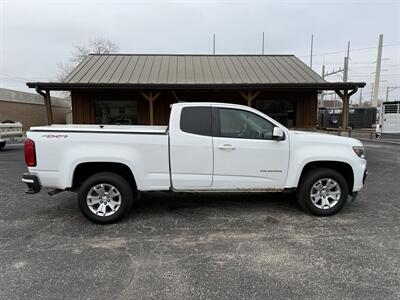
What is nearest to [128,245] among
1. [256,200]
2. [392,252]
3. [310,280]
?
[310,280]

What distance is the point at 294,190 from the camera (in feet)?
15.6

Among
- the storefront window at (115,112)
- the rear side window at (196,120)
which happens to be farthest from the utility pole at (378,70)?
the rear side window at (196,120)

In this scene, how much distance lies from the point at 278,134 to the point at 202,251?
209 cm

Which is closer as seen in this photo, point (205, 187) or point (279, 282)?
point (279, 282)

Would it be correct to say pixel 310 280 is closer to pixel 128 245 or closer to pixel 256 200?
pixel 128 245

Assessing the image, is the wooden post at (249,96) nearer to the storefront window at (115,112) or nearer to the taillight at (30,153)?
the storefront window at (115,112)

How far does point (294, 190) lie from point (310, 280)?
1.98 metres

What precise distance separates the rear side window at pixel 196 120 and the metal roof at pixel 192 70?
642cm

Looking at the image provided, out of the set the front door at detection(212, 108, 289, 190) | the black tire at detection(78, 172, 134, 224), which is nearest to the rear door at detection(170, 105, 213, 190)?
Answer: the front door at detection(212, 108, 289, 190)

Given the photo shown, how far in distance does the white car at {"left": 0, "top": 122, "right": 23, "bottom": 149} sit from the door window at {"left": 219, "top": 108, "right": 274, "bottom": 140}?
40.1ft

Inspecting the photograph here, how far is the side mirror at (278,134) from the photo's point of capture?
4.41 metres

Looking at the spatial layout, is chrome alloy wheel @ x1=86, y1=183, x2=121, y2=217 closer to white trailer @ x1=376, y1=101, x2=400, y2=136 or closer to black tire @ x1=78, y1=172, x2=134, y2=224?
black tire @ x1=78, y1=172, x2=134, y2=224

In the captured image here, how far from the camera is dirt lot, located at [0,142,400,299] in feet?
9.20

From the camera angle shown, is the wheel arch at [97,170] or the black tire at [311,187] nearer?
the wheel arch at [97,170]
